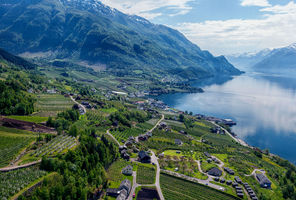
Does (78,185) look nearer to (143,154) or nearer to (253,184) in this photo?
(143,154)

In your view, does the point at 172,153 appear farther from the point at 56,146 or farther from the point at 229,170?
the point at 56,146

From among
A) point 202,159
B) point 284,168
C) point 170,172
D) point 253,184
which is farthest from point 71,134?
point 284,168

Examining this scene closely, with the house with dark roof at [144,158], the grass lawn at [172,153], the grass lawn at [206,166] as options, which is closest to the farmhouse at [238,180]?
the grass lawn at [206,166]

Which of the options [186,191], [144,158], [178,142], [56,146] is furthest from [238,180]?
[56,146]

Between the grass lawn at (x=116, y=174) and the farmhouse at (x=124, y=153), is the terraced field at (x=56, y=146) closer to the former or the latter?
the grass lawn at (x=116, y=174)

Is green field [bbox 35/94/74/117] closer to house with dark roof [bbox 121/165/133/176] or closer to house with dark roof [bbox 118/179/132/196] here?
house with dark roof [bbox 121/165/133/176]

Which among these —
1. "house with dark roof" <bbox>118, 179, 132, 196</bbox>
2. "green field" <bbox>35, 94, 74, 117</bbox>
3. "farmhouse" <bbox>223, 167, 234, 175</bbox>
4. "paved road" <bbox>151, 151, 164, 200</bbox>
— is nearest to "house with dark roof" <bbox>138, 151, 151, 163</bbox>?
"paved road" <bbox>151, 151, 164, 200</bbox>
